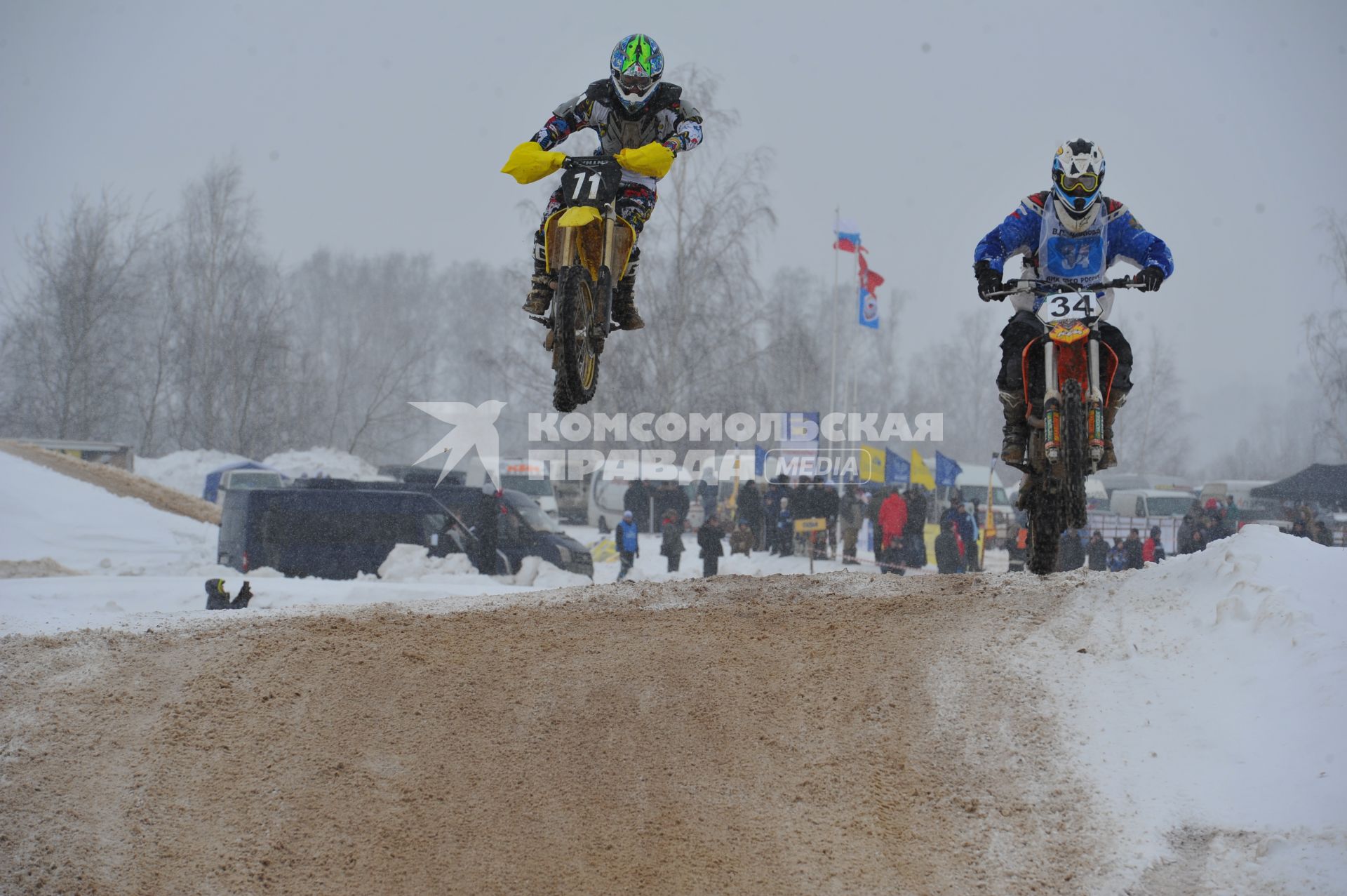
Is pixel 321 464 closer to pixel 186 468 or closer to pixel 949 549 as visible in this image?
pixel 186 468

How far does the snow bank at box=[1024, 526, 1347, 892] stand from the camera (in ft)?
14.6

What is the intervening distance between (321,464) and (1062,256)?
38772 millimetres

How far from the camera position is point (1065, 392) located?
7129 millimetres

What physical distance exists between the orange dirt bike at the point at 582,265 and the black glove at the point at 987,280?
266cm

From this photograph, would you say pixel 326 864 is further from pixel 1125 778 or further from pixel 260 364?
pixel 260 364

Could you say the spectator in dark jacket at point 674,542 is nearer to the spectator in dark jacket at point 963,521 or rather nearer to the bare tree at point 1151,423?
the spectator in dark jacket at point 963,521

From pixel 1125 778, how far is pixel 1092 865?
0.65 meters

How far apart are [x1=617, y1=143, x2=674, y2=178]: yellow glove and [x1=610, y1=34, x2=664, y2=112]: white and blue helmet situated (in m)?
0.45

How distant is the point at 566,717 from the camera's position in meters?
5.75

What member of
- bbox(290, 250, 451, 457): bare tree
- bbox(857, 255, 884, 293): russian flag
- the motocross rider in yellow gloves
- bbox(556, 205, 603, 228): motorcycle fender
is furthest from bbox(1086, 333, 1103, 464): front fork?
bbox(290, 250, 451, 457): bare tree

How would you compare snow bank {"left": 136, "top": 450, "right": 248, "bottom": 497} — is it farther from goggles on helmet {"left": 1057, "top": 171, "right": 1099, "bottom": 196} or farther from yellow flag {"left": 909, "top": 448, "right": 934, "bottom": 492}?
goggles on helmet {"left": 1057, "top": 171, "right": 1099, "bottom": 196}

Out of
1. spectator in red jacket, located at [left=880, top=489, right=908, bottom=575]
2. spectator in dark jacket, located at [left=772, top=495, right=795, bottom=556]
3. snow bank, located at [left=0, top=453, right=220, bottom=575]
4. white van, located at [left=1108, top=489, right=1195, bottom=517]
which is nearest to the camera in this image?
spectator in red jacket, located at [left=880, top=489, right=908, bottom=575]

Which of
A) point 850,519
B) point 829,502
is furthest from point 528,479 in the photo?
point 829,502

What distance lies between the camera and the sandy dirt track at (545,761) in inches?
178
